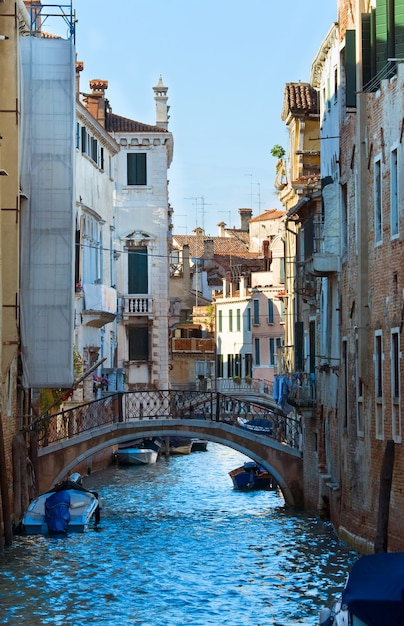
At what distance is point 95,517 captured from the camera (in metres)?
27.9

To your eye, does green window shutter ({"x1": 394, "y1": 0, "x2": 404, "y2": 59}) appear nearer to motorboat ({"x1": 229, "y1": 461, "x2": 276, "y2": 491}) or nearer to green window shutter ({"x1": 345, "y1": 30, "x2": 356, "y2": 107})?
green window shutter ({"x1": 345, "y1": 30, "x2": 356, "y2": 107})

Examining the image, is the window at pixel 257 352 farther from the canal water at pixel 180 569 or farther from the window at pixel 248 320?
the canal water at pixel 180 569

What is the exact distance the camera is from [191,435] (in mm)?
31141

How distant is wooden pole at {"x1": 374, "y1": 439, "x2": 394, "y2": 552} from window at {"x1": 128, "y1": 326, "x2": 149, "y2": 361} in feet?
107

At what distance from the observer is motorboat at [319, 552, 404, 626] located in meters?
12.8

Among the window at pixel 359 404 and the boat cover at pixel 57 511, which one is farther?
the boat cover at pixel 57 511

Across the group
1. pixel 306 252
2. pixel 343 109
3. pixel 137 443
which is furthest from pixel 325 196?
pixel 137 443

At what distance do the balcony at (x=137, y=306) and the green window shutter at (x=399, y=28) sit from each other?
31065 millimetres

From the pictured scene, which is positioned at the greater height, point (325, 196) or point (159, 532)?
point (325, 196)

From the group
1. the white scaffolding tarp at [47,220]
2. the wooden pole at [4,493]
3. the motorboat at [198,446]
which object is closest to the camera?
the wooden pole at [4,493]

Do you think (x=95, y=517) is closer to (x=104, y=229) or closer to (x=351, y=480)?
(x=351, y=480)

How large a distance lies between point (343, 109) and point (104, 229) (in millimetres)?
22605

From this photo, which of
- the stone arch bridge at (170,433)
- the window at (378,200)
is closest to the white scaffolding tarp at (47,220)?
the stone arch bridge at (170,433)

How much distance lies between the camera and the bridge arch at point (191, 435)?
30.0 metres
